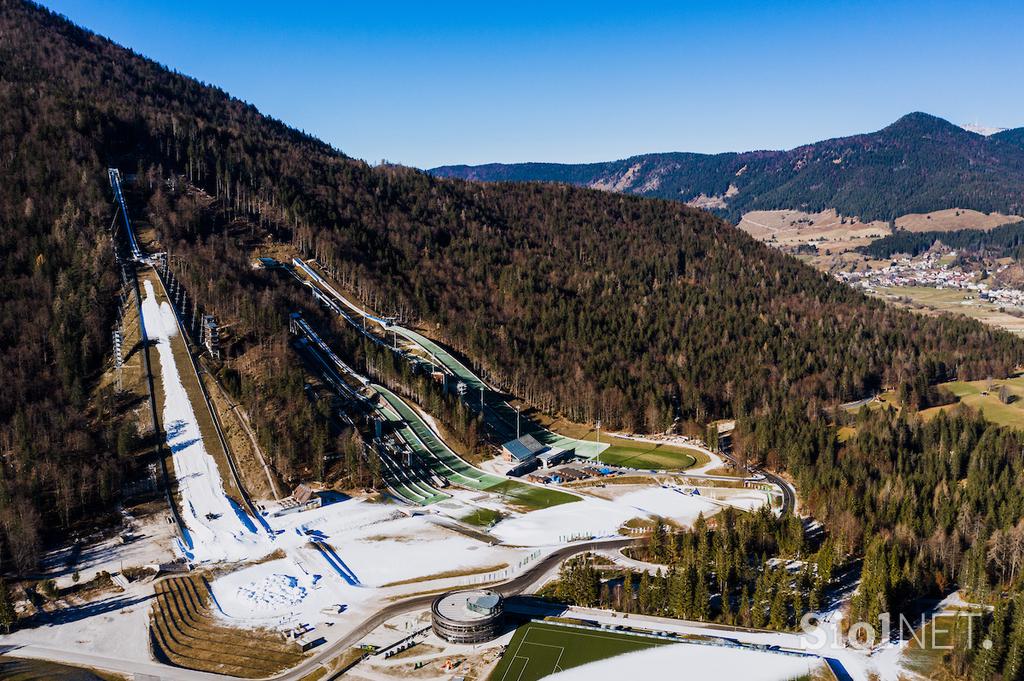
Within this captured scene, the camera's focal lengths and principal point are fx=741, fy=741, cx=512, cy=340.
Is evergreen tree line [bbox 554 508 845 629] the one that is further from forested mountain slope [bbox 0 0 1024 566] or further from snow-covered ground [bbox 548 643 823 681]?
forested mountain slope [bbox 0 0 1024 566]

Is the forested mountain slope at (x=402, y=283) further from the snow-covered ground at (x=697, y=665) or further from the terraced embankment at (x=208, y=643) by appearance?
the snow-covered ground at (x=697, y=665)

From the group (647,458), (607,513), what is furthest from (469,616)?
(647,458)

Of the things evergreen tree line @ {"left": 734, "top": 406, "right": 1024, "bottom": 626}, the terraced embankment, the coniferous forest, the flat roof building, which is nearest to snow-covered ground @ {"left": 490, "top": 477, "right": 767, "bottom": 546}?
the coniferous forest

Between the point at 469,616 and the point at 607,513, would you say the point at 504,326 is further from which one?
the point at 469,616

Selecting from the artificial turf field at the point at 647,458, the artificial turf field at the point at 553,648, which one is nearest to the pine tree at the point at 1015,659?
the artificial turf field at the point at 553,648

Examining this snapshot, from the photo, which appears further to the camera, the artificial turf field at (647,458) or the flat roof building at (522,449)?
the artificial turf field at (647,458)

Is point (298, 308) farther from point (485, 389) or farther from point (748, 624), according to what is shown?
point (748, 624)
